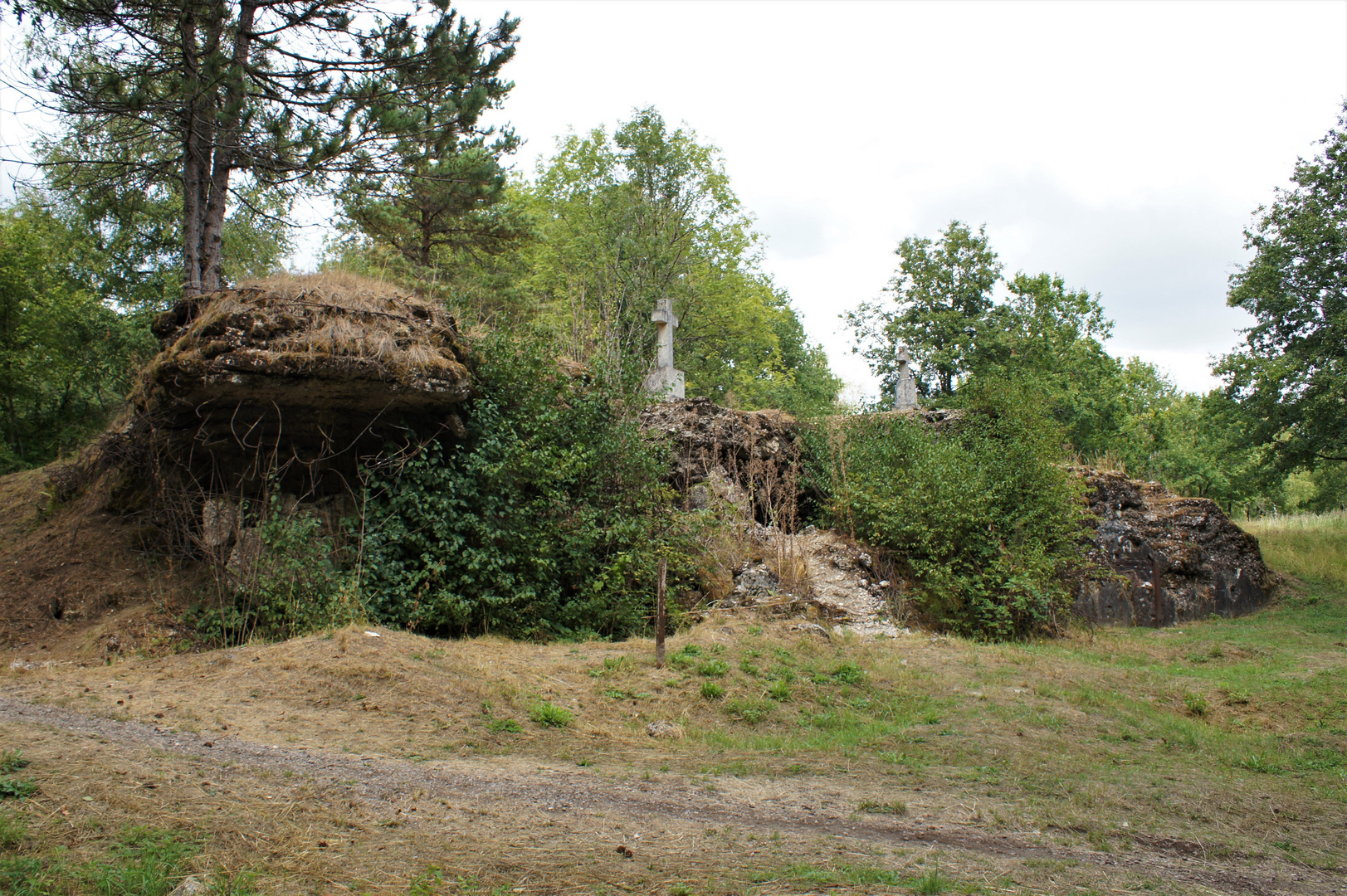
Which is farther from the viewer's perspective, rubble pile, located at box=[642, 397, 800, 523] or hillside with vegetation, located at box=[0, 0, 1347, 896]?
rubble pile, located at box=[642, 397, 800, 523]

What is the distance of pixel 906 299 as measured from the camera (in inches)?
1367

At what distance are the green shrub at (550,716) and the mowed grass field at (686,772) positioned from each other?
25mm

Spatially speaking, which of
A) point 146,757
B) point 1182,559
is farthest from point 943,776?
point 1182,559

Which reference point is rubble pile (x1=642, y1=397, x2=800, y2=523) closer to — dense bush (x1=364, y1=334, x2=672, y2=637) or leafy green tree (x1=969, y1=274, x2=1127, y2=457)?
dense bush (x1=364, y1=334, x2=672, y2=637)

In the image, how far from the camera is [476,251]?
22.0 metres

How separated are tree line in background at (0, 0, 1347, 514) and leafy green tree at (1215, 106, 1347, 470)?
0.06m

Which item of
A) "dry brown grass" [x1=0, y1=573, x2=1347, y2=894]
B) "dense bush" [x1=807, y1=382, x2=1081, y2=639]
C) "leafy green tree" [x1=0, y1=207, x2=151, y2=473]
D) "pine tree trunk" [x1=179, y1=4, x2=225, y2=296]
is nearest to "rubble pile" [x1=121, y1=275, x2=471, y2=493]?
"pine tree trunk" [x1=179, y1=4, x2=225, y2=296]

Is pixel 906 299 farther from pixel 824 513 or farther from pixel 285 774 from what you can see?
pixel 285 774

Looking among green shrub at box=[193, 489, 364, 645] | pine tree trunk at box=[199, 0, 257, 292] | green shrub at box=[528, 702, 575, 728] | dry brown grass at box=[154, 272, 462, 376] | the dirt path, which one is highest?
pine tree trunk at box=[199, 0, 257, 292]

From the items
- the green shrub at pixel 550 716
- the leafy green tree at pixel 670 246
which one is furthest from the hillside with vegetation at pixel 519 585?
the leafy green tree at pixel 670 246

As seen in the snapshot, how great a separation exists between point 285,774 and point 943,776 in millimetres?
4368

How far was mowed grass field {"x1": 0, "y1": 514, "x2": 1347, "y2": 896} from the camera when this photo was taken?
152 inches

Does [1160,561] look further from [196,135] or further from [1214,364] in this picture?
[196,135]

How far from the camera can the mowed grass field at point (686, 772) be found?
12.7ft
